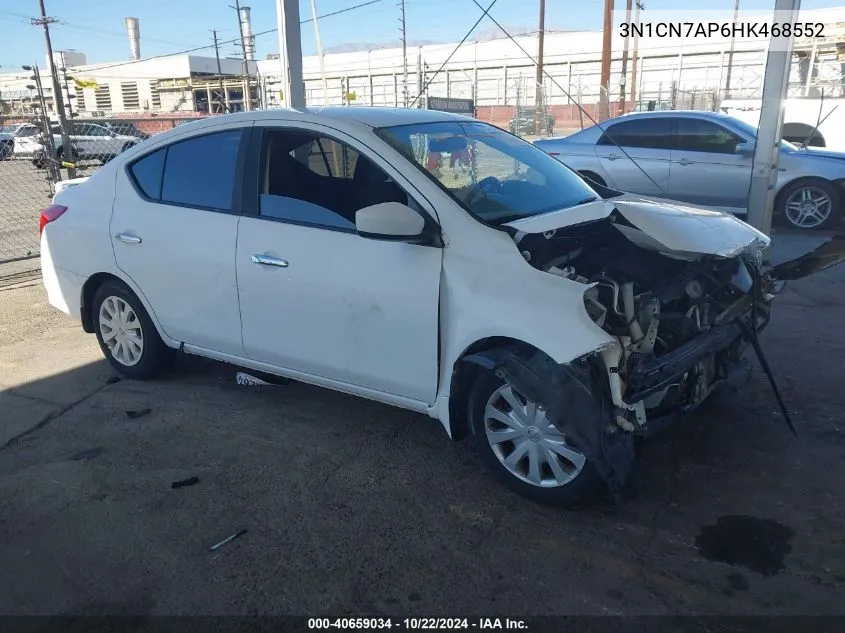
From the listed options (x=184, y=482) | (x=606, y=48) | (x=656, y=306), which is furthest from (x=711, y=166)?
(x=606, y=48)

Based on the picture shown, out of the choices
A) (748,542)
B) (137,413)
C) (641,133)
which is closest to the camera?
Result: (748,542)

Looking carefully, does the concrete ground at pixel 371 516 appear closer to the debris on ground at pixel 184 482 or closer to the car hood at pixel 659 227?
the debris on ground at pixel 184 482

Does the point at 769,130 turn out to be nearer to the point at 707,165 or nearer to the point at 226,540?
the point at 707,165

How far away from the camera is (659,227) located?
11.1 ft

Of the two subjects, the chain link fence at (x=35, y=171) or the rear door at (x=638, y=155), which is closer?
the chain link fence at (x=35, y=171)

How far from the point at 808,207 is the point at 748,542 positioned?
27.9ft

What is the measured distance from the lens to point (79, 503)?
3.55m

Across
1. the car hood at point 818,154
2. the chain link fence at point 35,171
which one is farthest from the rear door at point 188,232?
the car hood at point 818,154

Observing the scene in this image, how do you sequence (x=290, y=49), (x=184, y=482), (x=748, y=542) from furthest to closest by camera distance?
1. (x=290, y=49)
2. (x=184, y=482)
3. (x=748, y=542)

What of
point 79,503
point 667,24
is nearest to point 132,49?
point 667,24

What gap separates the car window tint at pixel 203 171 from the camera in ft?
13.9

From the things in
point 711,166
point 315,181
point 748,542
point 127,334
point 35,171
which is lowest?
point 748,542

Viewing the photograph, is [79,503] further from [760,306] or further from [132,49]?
[132,49]

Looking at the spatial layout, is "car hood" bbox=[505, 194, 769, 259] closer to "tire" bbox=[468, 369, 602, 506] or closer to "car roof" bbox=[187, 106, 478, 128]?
"tire" bbox=[468, 369, 602, 506]
